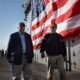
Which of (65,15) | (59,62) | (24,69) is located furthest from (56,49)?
(65,15)

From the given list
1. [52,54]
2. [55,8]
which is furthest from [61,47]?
[55,8]

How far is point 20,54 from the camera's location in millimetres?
8883

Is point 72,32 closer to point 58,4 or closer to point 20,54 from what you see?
point 58,4

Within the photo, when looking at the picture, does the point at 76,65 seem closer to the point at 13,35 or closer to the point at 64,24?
the point at 64,24

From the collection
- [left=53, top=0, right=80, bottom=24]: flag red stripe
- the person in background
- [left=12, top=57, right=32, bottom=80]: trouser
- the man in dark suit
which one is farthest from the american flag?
[left=12, top=57, right=32, bottom=80]: trouser

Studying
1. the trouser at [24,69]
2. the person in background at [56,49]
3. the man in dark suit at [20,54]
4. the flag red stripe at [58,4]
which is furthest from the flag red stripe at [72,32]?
the trouser at [24,69]

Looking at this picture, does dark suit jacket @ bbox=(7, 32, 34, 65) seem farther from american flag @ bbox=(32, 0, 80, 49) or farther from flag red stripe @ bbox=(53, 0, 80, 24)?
flag red stripe @ bbox=(53, 0, 80, 24)

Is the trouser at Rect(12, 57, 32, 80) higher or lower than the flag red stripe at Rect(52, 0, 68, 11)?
lower

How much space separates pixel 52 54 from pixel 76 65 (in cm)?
1118

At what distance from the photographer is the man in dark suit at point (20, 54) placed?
29.2ft

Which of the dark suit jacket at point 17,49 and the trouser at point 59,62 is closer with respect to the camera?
the dark suit jacket at point 17,49

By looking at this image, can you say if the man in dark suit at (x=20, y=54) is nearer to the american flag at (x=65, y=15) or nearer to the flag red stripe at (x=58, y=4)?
the american flag at (x=65, y=15)

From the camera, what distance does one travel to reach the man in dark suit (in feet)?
29.2

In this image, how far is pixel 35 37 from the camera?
79.6 ft
